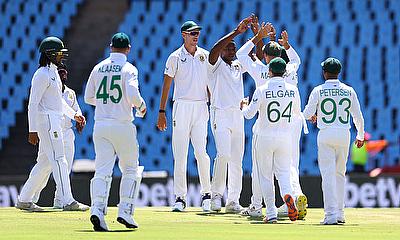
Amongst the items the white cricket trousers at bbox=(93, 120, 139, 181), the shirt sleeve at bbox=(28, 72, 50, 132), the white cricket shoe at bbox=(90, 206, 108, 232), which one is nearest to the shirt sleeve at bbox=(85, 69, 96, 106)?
the white cricket trousers at bbox=(93, 120, 139, 181)

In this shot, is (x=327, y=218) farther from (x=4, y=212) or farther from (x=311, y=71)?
(x=311, y=71)

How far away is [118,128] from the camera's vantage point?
10.3m

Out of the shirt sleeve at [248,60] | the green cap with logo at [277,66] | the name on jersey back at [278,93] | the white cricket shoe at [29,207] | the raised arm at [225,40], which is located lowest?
the white cricket shoe at [29,207]

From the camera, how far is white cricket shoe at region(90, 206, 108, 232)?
1008cm

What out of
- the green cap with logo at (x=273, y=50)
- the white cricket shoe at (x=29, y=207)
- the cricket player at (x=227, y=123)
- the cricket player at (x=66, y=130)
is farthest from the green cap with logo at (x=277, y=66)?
the white cricket shoe at (x=29, y=207)

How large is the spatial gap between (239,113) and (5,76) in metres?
14.5

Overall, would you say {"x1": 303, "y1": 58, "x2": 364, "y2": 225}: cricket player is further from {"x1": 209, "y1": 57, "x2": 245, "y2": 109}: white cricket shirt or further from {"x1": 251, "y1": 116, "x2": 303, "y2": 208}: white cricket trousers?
{"x1": 209, "y1": 57, "x2": 245, "y2": 109}: white cricket shirt

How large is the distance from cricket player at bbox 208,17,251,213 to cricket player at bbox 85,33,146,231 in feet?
9.28

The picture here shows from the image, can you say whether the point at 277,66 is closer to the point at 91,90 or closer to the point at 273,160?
the point at 273,160

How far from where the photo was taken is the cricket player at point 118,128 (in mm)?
10297

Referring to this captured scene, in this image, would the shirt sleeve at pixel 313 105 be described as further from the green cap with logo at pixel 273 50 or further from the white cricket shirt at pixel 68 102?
the white cricket shirt at pixel 68 102

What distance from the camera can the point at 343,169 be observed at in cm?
1173

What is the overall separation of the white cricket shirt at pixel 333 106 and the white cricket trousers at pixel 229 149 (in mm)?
1665

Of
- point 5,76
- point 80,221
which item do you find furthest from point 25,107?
point 80,221
